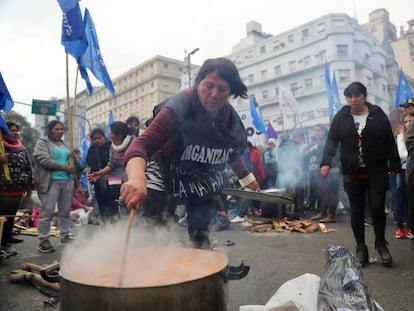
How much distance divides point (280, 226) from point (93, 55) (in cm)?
494

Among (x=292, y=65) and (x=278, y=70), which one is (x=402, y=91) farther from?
(x=292, y=65)

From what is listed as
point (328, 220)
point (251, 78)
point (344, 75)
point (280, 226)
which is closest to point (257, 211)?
point (328, 220)

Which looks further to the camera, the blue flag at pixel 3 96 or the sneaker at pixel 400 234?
the blue flag at pixel 3 96

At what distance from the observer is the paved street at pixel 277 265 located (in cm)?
257

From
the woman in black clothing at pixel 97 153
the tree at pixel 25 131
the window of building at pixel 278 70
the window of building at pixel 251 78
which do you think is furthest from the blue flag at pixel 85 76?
the window of building at pixel 251 78

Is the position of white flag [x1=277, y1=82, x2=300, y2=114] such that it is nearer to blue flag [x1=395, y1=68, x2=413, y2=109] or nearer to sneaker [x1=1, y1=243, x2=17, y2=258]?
blue flag [x1=395, y1=68, x2=413, y2=109]

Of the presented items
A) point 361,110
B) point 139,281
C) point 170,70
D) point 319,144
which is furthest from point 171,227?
point 170,70

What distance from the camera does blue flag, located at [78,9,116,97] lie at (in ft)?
20.7

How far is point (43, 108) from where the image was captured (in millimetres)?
12992

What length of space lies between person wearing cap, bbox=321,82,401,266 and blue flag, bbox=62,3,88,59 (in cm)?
448

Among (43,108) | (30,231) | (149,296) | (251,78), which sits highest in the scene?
(251,78)

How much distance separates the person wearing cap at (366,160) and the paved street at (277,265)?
1.18 feet

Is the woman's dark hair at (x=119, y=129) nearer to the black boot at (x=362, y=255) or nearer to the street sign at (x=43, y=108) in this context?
the black boot at (x=362, y=255)

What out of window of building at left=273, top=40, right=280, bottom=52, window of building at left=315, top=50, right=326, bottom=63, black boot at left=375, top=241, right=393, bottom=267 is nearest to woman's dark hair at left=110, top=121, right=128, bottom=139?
black boot at left=375, top=241, right=393, bottom=267
